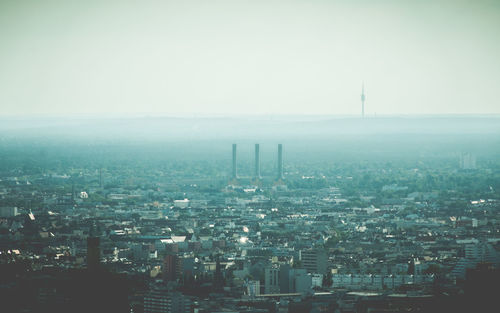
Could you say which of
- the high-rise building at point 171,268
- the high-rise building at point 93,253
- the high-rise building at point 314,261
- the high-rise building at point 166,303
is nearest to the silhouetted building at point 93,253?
the high-rise building at point 93,253

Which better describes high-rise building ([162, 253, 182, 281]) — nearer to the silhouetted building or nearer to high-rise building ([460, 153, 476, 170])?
the silhouetted building

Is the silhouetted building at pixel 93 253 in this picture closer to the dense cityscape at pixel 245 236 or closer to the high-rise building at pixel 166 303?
the dense cityscape at pixel 245 236

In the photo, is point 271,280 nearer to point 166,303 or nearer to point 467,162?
point 166,303

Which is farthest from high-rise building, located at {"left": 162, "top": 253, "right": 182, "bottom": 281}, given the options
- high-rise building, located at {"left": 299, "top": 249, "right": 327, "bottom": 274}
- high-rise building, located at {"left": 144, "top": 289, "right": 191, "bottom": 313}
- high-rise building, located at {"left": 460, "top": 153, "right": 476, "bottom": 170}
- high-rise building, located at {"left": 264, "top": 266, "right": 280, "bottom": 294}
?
high-rise building, located at {"left": 460, "top": 153, "right": 476, "bottom": 170}

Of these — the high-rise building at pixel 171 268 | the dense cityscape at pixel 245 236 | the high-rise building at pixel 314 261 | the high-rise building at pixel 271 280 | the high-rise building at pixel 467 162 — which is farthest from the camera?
the high-rise building at pixel 467 162

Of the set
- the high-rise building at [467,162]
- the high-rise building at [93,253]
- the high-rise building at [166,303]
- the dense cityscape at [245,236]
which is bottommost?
the high-rise building at [467,162]

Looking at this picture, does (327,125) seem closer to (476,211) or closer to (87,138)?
(87,138)

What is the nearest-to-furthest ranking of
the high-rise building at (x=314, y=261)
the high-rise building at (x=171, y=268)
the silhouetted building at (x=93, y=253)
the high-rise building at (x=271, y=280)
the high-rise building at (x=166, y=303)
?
the high-rise building at (x=166, y=303) < the silhouetted building at (x=93, y=253) < the high-rise building at (x=271, y=280) < the high-rise building at (x=171, y=268) < the high-rise building at (x=314, y=261)

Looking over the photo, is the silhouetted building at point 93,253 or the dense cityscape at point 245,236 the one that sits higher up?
the silhouetted building at point 93,253

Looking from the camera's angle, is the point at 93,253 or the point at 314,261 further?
the point at 314,261

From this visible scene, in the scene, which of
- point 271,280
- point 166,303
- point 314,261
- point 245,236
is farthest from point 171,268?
point 245,236
